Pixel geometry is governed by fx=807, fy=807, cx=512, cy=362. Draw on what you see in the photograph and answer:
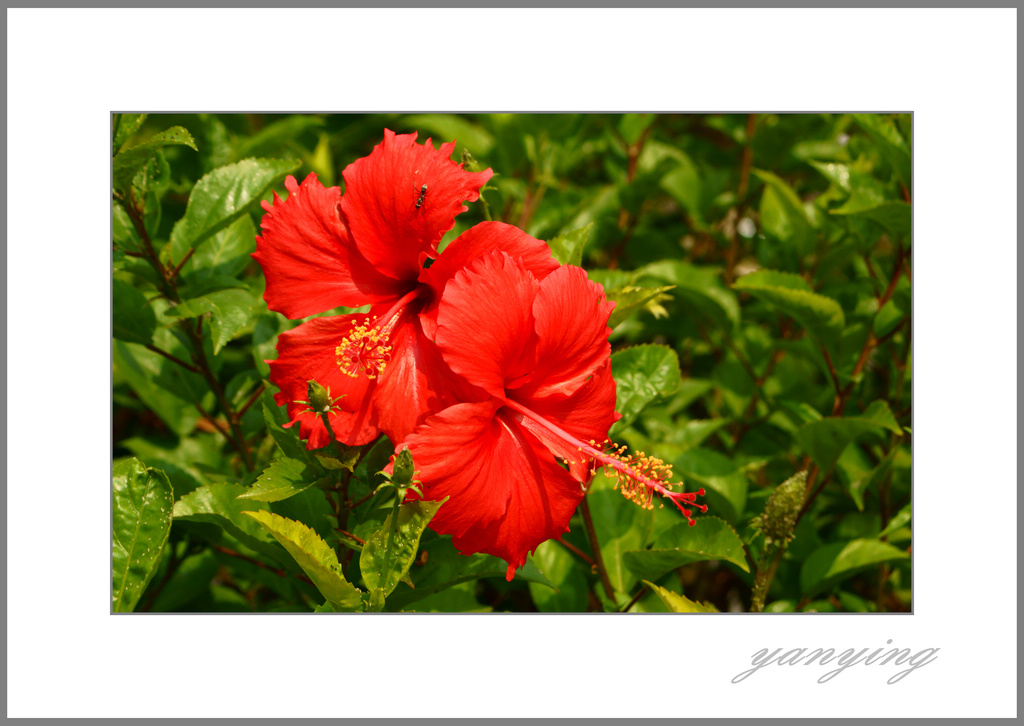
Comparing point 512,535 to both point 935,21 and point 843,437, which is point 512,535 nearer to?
point 843,437

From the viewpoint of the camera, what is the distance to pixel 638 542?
65.8 inches

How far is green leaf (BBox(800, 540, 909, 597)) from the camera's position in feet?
5.71

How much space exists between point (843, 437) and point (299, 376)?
46.1 inches

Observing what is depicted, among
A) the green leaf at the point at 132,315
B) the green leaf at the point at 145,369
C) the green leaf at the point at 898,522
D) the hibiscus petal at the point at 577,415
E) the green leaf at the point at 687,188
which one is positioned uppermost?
the green leaf at the point at 687,188

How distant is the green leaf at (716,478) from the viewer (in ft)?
5.80

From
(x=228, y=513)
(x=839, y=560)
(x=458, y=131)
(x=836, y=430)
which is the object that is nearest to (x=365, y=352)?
(x=228, y=513)

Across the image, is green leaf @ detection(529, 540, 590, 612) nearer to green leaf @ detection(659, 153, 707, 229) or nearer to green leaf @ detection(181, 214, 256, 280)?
green leaf @ detection(181, 214, 256, 280)

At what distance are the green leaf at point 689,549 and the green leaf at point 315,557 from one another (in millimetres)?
535

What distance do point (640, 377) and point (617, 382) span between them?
0.17 feet

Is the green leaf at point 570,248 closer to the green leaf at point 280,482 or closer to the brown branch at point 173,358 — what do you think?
the green leaf at point 280,482

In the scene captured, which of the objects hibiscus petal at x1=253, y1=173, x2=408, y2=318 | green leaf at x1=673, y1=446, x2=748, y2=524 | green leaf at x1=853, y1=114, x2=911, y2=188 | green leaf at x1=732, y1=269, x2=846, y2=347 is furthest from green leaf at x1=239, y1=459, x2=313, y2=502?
green leaf at x1=853, y1=114, x2=911, y2=188

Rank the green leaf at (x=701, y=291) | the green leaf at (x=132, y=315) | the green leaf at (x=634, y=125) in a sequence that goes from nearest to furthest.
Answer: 1. the green leaf at (x=132, y=315)
2. the green leaf at (x=701, y=291)
3. the green leaf at (x=634, y=125)

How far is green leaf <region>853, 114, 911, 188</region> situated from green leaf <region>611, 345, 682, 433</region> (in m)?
0.66

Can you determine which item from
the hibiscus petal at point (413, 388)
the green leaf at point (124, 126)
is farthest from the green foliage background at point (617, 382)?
the hibiscus petal at point (413, 388)
